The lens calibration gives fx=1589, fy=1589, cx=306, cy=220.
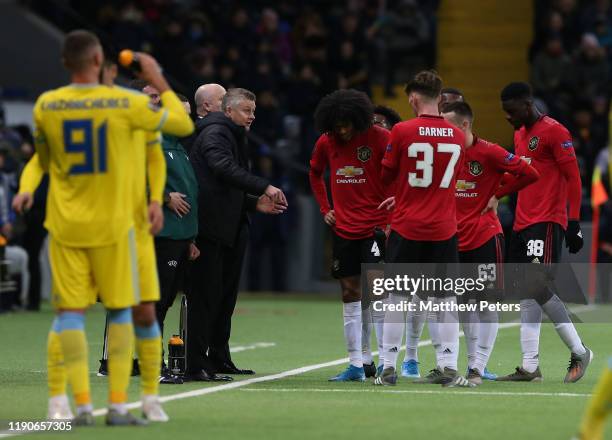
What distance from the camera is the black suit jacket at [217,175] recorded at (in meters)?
12.2

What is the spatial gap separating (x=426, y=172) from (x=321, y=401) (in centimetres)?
186

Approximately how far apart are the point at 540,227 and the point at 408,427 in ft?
12.1

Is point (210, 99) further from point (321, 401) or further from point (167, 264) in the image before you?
point (321, 401)

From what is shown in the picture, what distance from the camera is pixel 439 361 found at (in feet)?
38.9

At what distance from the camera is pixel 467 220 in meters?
12.3

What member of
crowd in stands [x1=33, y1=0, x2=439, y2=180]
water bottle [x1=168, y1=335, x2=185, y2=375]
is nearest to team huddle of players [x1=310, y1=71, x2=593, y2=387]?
water bottle [x1=168, y1=335, x2=185, y2=375]

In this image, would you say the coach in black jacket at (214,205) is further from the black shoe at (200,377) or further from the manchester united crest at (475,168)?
the manchester united crest at (475,168)

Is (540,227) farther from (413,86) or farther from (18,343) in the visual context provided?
(18,343)

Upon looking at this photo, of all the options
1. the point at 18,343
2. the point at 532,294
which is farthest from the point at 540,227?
the point at 18,343

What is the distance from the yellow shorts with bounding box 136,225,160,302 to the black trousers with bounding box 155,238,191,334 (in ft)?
8.46

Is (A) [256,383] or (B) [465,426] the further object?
(A) [256,383]

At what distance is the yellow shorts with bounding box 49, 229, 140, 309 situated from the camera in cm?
898

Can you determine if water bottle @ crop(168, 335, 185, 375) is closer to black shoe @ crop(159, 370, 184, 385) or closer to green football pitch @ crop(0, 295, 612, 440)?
black shoe @ crop(159, 370, 184, 385)

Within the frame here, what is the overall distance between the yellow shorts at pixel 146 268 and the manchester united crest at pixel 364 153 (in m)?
3.30
